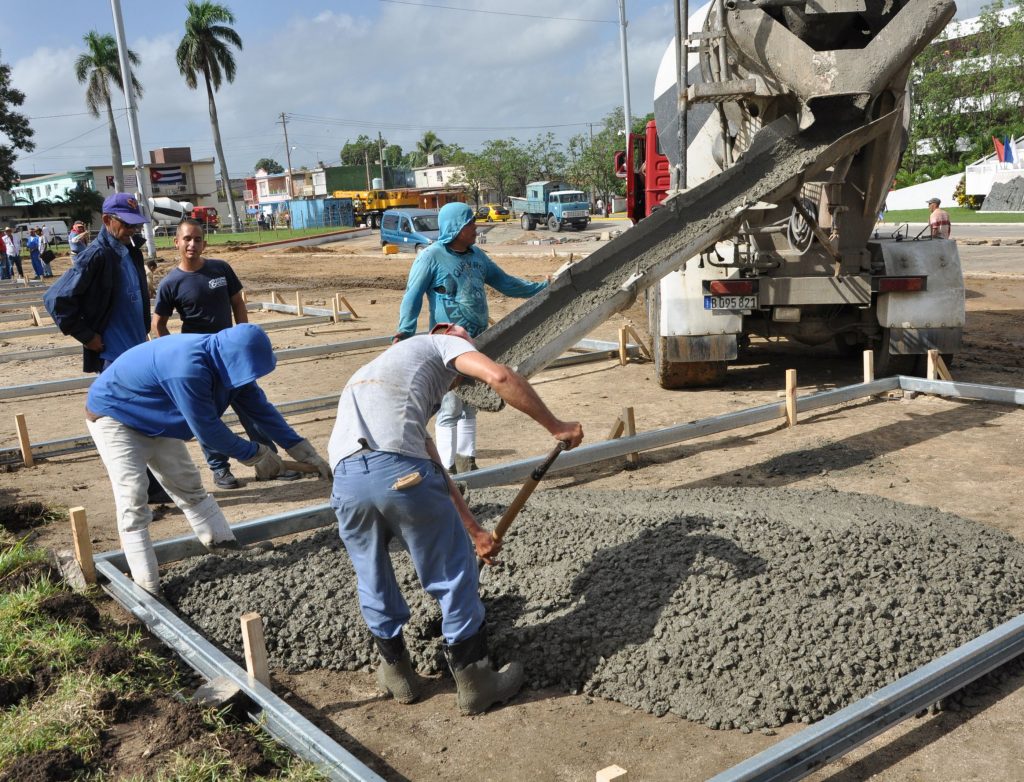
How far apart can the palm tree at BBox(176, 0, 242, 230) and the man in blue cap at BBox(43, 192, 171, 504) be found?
54.2 m

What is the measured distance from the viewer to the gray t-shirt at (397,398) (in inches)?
131

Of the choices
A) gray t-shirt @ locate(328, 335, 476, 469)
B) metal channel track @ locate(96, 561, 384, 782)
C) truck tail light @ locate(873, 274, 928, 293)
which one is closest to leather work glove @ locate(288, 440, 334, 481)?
metal channel track @ locate(96, 561, 384, 782)

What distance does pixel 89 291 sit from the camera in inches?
234

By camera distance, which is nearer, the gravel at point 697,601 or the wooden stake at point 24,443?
the gravel at point 697,601

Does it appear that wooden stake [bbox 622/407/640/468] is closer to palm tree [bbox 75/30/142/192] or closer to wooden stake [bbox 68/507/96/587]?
wooden stake [bbox 68/507/96/587]

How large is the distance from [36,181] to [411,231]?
70.7m

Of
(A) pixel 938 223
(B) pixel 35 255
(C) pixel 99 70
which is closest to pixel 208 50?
(C) pixel 99 70

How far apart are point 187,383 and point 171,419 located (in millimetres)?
338

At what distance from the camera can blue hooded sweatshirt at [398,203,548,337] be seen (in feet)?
19.2

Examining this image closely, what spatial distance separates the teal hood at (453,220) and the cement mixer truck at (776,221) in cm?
65

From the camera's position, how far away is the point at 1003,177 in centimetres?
3388

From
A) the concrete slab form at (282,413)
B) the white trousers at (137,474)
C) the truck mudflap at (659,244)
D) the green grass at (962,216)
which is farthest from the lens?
the green grass at (962,216)

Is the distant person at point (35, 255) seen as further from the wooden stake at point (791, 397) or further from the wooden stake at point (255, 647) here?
the wooden stake at point (255, 647)

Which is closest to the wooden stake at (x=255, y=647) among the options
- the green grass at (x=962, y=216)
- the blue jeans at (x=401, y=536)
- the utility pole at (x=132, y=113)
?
the blue jeans at (x=401, y=536)
